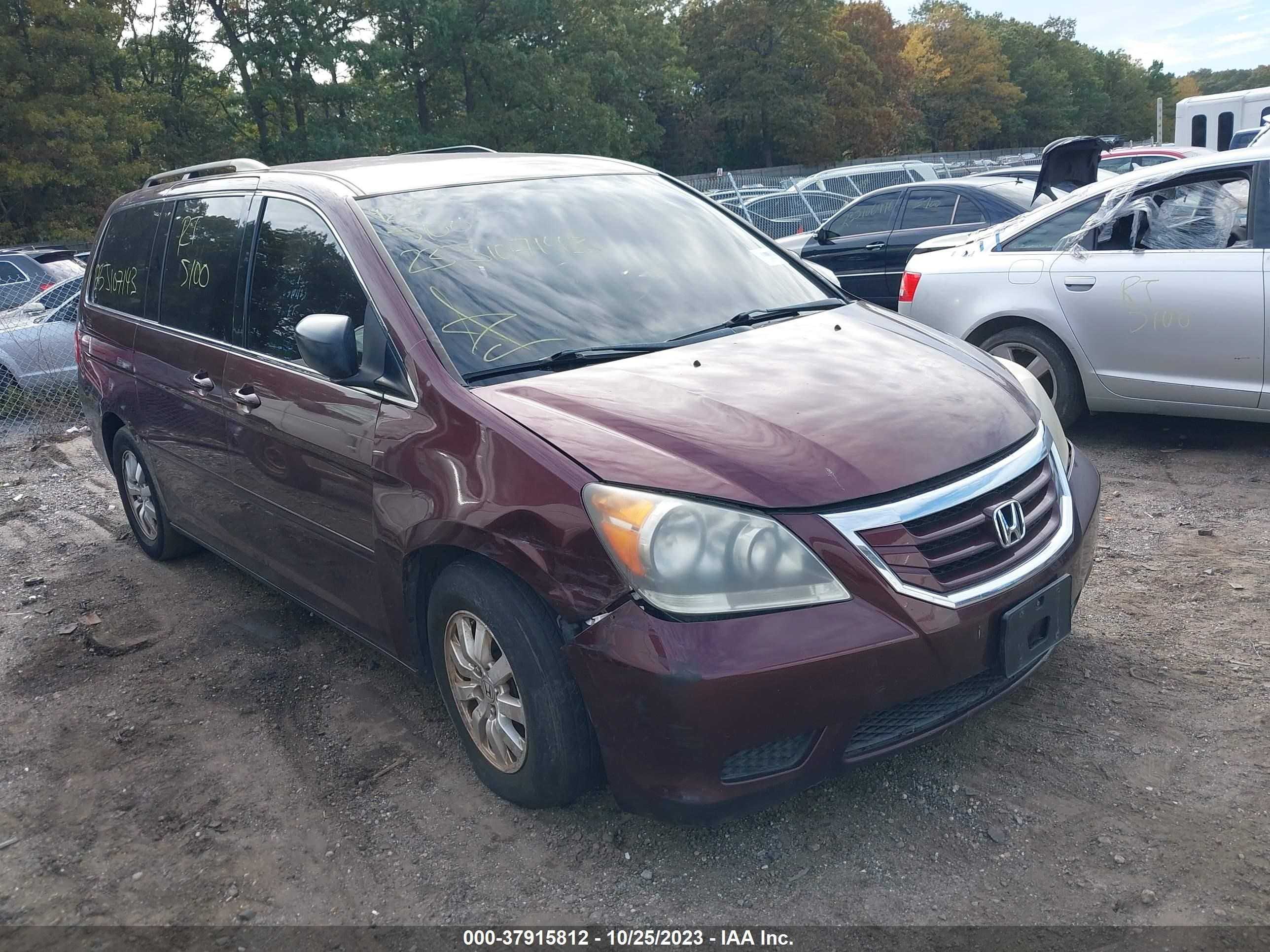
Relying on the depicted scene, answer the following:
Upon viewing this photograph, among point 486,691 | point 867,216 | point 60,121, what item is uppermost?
point 60,121

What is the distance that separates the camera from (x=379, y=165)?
405cm

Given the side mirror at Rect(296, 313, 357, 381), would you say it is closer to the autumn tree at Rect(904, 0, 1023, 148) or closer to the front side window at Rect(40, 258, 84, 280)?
the front side window at Rect(40, 258, 84, 280)

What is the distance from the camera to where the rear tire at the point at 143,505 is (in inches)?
208

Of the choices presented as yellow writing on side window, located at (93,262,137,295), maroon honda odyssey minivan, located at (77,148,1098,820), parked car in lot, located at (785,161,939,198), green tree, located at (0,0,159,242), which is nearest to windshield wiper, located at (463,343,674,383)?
maroon honda odyssey minivan, located at (77,148,1098,820)

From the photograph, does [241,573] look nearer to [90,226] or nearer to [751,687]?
[751,687]

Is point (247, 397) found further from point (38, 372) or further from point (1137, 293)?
point (38, 372)

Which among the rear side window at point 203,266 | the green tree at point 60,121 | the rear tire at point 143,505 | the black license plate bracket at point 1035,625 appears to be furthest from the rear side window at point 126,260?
the green tree at point 60,121

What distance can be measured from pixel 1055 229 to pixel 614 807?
481 centimetres

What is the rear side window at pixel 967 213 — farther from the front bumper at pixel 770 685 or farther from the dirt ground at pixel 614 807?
the front bumper at pixel 770 685

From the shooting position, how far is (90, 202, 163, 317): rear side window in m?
5.00

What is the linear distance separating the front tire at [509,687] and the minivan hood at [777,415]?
17.5 inches

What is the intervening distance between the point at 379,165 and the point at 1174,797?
335cm

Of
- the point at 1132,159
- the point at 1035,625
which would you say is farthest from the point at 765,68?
the point at 1035,625

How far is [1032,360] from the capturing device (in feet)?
21.0
